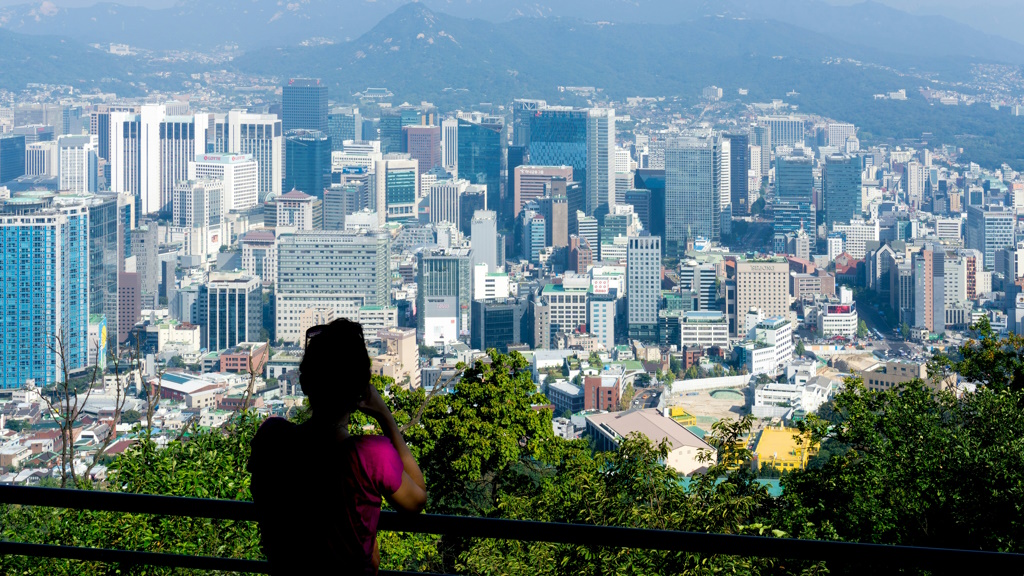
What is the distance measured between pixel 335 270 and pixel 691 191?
35.8ft

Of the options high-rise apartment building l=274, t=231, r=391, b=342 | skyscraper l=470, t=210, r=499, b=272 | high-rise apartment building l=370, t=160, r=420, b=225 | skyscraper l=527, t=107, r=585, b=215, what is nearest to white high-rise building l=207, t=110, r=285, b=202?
high-rise apartment building l=370, t=160, r=420, b=225

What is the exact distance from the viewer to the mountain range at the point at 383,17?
4488 cm

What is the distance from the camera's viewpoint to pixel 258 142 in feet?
101

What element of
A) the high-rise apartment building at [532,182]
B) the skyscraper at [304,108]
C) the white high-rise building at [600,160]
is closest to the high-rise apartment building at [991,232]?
the white high-rise building at [600,160]

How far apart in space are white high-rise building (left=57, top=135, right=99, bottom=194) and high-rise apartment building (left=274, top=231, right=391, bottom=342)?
1045cm

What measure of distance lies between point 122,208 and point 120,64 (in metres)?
19.7

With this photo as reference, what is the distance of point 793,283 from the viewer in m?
19.2

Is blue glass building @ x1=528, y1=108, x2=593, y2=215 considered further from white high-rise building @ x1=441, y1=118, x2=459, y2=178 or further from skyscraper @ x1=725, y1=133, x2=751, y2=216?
skyscraper @ x1=725, y1=133, x2=751, y2=216

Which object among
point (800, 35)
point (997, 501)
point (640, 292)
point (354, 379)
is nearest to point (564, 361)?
point (640, 292)

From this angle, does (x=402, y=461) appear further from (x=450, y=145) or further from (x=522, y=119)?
(x=522, y=119)

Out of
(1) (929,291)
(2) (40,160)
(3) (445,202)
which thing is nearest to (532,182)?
(3) (445,202)

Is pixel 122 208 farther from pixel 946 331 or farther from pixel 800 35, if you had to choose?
pixel 800 35

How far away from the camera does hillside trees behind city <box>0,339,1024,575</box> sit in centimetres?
165

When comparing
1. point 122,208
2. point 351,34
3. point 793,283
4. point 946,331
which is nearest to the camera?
point 946,331
